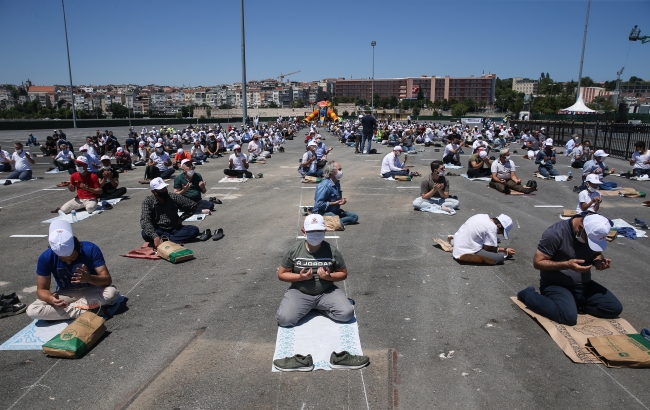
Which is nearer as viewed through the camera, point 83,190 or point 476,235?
point 476,235

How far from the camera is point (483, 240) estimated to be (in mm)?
7129

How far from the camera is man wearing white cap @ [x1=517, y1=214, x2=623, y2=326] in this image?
16.6 ft

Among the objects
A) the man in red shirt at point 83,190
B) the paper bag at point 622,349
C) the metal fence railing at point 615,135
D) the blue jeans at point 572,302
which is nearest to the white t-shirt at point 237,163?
the man in red shirt at point 83,190

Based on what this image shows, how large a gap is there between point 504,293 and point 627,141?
21.7m

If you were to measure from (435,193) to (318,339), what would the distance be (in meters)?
7.49

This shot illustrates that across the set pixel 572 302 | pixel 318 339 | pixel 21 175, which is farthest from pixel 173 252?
pixel 21 175

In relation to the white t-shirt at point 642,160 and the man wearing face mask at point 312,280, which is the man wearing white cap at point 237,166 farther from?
the white t-shirt at point 642,160

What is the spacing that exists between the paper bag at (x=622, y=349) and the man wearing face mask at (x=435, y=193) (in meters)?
6.79

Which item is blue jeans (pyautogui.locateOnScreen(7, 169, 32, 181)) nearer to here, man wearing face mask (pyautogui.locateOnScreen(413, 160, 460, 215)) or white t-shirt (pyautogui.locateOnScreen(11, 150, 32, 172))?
white t-shirt (pyautogui.locateOnScreen(11, 150, 32, 172))

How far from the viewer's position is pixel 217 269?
7.21 m

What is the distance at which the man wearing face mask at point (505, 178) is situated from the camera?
14.1 m

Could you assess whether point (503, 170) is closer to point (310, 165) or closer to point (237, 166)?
point (310, 165)

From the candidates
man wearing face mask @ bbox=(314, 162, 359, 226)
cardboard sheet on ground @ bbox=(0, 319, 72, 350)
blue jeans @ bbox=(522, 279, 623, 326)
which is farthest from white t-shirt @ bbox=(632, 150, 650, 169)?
cardboard sheet on ground @ bbox=(0, 319, 72, 350)

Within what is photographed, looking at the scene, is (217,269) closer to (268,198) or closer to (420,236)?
(420,236)
